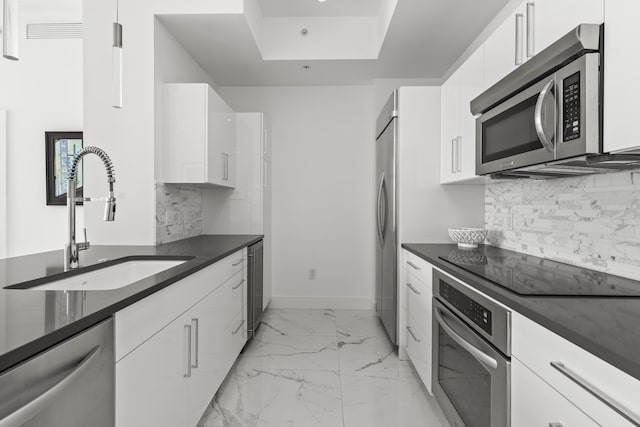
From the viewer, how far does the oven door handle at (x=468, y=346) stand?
1.26 m

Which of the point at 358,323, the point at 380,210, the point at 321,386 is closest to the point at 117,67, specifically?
the point at 321,386

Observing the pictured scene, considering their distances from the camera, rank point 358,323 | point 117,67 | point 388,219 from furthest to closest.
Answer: point 358,323 → point 388,219 → point 117,67

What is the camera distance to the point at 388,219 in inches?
120

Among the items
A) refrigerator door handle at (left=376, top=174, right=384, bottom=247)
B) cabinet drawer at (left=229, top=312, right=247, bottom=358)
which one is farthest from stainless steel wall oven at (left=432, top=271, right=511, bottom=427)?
refrigerator door handle at (left=376, top=174, right=384, bottom=247)

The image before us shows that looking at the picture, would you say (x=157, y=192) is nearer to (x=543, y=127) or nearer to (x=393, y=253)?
(x=393, y=253)

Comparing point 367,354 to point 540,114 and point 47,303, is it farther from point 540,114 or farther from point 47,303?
point 47,303

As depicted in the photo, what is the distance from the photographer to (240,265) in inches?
104

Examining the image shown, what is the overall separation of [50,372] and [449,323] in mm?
1509

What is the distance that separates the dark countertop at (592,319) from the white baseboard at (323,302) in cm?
282

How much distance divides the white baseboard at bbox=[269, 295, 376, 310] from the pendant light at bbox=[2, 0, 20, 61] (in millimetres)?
3434

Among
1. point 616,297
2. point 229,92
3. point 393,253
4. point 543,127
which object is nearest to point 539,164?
point 543,127

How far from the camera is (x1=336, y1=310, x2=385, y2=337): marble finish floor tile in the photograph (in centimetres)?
339

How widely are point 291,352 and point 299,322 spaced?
0.74 m

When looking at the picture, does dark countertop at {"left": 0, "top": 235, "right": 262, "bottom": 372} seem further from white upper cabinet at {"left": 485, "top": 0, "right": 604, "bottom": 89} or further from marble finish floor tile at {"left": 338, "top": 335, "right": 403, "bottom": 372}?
white upper cabinet at {"left": 485, "top": 0, "right": 604, "bottom": 89}
